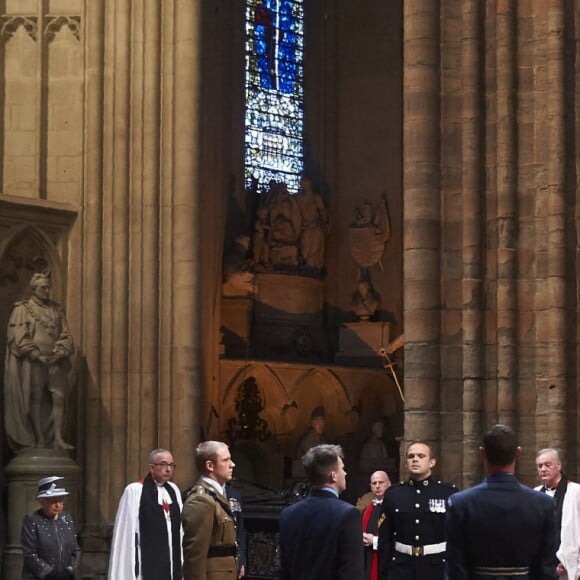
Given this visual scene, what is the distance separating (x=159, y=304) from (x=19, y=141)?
2.05 meters

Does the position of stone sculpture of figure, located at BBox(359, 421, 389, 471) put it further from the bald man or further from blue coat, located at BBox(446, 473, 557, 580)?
blue coat, located at BBox(446, 473, 557, 580)

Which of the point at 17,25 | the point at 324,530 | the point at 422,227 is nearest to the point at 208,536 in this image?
the point at 324,530

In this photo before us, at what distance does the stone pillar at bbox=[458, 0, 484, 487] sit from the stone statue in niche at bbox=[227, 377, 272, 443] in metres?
9.64

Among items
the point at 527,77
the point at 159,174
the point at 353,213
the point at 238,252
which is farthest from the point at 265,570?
the point at 353,213

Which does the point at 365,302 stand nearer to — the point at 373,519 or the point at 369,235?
the point at 369,235

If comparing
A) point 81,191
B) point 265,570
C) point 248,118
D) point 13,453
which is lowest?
point 265,570

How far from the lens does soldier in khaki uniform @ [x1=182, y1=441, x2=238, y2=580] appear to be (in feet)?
28.4

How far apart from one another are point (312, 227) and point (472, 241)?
10.9 metres

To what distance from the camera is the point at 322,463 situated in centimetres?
666

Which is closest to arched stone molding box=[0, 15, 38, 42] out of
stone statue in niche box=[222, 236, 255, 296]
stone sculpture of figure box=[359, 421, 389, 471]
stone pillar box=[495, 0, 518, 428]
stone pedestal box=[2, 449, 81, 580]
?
stone pedestal box=[2, 449, 81, 580]

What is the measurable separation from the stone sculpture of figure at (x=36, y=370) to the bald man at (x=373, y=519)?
5.11 m

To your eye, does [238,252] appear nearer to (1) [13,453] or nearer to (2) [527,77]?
(1) [13,453]

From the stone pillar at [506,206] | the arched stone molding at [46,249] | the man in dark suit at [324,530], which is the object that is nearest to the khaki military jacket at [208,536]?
the man in dark suit at [324,530]

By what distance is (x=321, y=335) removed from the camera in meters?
22.9
